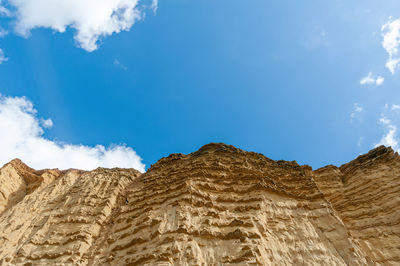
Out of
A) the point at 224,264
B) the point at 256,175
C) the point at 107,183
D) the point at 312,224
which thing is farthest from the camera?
the point at 107,183

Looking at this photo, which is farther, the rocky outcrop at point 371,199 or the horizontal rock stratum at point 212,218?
the rocky outcrop at point 371,199

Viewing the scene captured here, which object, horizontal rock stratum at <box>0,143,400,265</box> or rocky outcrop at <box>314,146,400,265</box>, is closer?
horizontal rock stratum at <box>0,143,400,265</box>

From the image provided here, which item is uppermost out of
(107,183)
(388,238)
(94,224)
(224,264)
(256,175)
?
(107,183)

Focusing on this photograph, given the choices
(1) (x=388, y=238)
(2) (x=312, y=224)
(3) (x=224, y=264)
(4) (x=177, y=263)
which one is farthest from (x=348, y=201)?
(4) (x=177, y=263)

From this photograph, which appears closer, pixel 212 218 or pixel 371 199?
pixel 212 218

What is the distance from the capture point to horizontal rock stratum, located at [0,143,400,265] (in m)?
7.71

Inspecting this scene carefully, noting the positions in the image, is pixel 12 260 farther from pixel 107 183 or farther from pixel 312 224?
pixel 312 224

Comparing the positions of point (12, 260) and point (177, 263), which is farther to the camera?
point (12, 260)

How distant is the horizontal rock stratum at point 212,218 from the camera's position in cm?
771

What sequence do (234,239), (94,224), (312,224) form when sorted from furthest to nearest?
(94,224) → (312,224) → (234,239)

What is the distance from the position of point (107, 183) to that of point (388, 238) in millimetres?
13810

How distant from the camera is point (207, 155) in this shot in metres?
15.3

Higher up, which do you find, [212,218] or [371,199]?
[371,199]

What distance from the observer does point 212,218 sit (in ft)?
29.6
